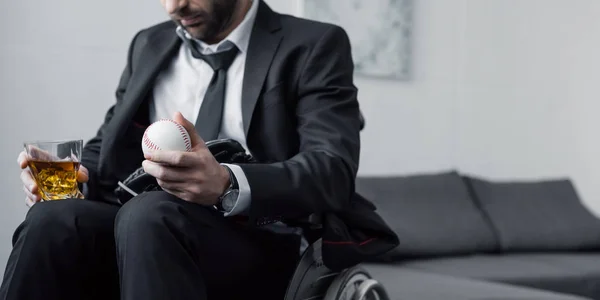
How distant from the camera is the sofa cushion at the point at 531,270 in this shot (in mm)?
3213

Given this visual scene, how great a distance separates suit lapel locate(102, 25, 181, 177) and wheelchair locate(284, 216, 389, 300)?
0.44 metres

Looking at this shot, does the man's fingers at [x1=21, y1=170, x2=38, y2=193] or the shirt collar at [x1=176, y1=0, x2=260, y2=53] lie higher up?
the shirt collar at [x1=176, y1=0, x2=260, y2=53]

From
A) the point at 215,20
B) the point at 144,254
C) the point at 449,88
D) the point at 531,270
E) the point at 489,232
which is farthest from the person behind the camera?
the point at 449,88

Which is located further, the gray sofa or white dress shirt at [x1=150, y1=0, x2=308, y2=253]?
the gray sofa

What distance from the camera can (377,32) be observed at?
4.03m

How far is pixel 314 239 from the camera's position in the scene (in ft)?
5.38

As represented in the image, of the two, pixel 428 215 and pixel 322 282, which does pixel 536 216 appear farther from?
pixel 322 282

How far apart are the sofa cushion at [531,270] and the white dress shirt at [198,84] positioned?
1699 mm

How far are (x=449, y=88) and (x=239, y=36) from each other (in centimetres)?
261

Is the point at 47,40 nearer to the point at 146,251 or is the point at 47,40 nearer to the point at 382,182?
the point at 382,182

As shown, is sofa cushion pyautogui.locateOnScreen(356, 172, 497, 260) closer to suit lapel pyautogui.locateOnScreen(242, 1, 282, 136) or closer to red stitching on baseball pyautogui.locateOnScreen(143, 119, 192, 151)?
suit lapel pyautogui.locateOnScreen(242, 1, 282, 136)

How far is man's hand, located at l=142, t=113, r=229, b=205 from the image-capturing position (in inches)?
52.1

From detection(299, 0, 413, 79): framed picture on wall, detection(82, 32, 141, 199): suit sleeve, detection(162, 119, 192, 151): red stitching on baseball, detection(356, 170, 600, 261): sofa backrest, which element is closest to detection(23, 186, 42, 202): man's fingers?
detection(82, 32, 141, 199): suit sleeve

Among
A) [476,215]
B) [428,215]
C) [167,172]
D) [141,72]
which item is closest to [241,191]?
[167,172]
